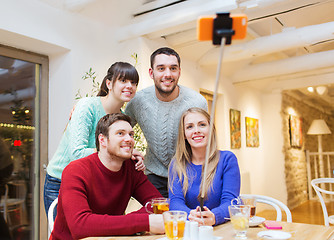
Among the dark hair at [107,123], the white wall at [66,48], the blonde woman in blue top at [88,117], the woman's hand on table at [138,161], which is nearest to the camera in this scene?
the dark hair at [107,123]

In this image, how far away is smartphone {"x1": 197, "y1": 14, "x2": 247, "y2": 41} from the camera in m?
0.83

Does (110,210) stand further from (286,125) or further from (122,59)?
(286,125)

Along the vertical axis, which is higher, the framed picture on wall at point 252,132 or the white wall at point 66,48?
the white wall at point 66,48

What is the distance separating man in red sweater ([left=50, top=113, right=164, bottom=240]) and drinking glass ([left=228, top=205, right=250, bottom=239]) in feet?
0.94

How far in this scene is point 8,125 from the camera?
9.67ft

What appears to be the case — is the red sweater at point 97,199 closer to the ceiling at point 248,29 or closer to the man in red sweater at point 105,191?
the man in red sweater at point 105,191

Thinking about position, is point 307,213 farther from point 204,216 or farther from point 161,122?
point 204,216

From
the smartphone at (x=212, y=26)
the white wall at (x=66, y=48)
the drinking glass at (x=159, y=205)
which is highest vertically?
the white wall at (x=66, y=48)

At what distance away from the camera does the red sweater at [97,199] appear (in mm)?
1287

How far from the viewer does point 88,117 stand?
1914 millimetres

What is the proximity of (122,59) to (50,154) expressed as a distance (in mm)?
1297

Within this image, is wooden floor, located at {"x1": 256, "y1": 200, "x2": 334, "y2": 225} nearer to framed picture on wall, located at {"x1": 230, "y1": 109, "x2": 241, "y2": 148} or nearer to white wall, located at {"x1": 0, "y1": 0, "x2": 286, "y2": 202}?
framed picture on wall, located at {"x1": 230, "y1": 109, "x2": 241, "y2": 148}

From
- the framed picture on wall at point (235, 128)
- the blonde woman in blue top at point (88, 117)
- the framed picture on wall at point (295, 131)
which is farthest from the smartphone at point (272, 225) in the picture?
the framed picture on wall at point (295, 131)

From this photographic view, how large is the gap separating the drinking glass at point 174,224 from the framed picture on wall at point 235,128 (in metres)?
4.43
